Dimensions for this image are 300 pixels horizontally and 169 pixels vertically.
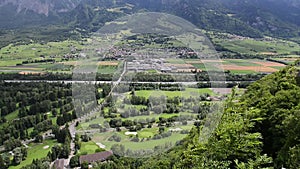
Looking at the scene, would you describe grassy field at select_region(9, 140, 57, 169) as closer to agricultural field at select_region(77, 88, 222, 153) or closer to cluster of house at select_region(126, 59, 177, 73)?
cluster of house at select_region(126, 59, 177, 73)

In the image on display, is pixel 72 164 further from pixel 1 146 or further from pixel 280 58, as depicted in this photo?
pixel 280 58

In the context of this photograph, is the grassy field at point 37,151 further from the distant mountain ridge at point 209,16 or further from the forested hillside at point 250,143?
the distant mountain ridge at point 209,16

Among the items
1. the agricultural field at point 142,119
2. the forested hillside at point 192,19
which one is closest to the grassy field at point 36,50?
the forested hillside at point 192,19

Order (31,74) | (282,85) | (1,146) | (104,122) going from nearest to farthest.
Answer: (104,122) → (282,85) → (1,146) → (31,74)

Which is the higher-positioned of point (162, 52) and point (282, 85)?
point (162, 52)

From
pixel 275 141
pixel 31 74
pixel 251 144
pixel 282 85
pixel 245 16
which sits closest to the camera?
pixel 251 144

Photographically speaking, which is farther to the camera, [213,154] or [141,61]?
[213,154]

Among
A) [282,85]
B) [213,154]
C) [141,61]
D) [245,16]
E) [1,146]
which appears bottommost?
[1,146]

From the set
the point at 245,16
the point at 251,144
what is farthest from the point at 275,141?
the point at 245,16
